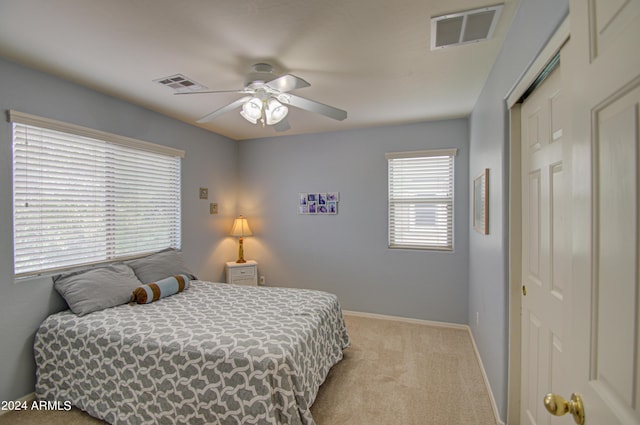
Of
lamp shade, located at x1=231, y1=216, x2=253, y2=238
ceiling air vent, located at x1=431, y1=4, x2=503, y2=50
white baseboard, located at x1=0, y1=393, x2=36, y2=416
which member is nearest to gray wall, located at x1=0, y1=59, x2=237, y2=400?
white baseboard, located at x1=0, y1=393, x2=36, y2=416

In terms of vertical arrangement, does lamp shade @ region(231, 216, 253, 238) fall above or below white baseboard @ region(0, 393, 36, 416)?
above

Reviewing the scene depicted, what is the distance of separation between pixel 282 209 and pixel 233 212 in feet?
2.57

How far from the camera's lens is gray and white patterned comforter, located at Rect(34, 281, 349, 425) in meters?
1.76

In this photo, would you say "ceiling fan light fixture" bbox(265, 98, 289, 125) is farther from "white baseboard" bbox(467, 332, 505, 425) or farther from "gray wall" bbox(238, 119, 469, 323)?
"white baseboard" bbox(467, 332, 505, 425)

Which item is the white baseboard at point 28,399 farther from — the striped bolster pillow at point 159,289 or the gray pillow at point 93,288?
the striped bolster pillow at point 159,289

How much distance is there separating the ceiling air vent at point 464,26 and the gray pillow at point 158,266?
312 centimetres

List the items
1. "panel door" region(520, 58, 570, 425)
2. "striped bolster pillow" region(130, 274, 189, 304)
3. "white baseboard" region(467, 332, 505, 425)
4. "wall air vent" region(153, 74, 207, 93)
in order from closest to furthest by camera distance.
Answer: "panel door" region(520, 58, 570, 425) < "white baseboard" region(467, 332, 505, 425) < "wall air vent" region(153, 74, 207, 93) < "striped bolster pillow" region(130, 274, 189, 304)

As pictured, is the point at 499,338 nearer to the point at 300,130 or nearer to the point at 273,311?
the point at 273,311

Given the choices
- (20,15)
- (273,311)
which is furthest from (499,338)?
(20,15)

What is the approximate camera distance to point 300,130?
4.23m

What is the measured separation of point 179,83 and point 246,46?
3.02 feet

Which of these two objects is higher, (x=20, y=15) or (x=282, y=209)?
(x=20, y=15)

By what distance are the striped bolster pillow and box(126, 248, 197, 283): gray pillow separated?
0.37ft

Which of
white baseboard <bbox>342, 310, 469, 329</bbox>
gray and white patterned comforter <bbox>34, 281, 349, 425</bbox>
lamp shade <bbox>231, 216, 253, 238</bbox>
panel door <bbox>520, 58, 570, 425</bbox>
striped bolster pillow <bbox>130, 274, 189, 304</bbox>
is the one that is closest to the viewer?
panel door <bbox>520, 58, 570, 425</bbox>
